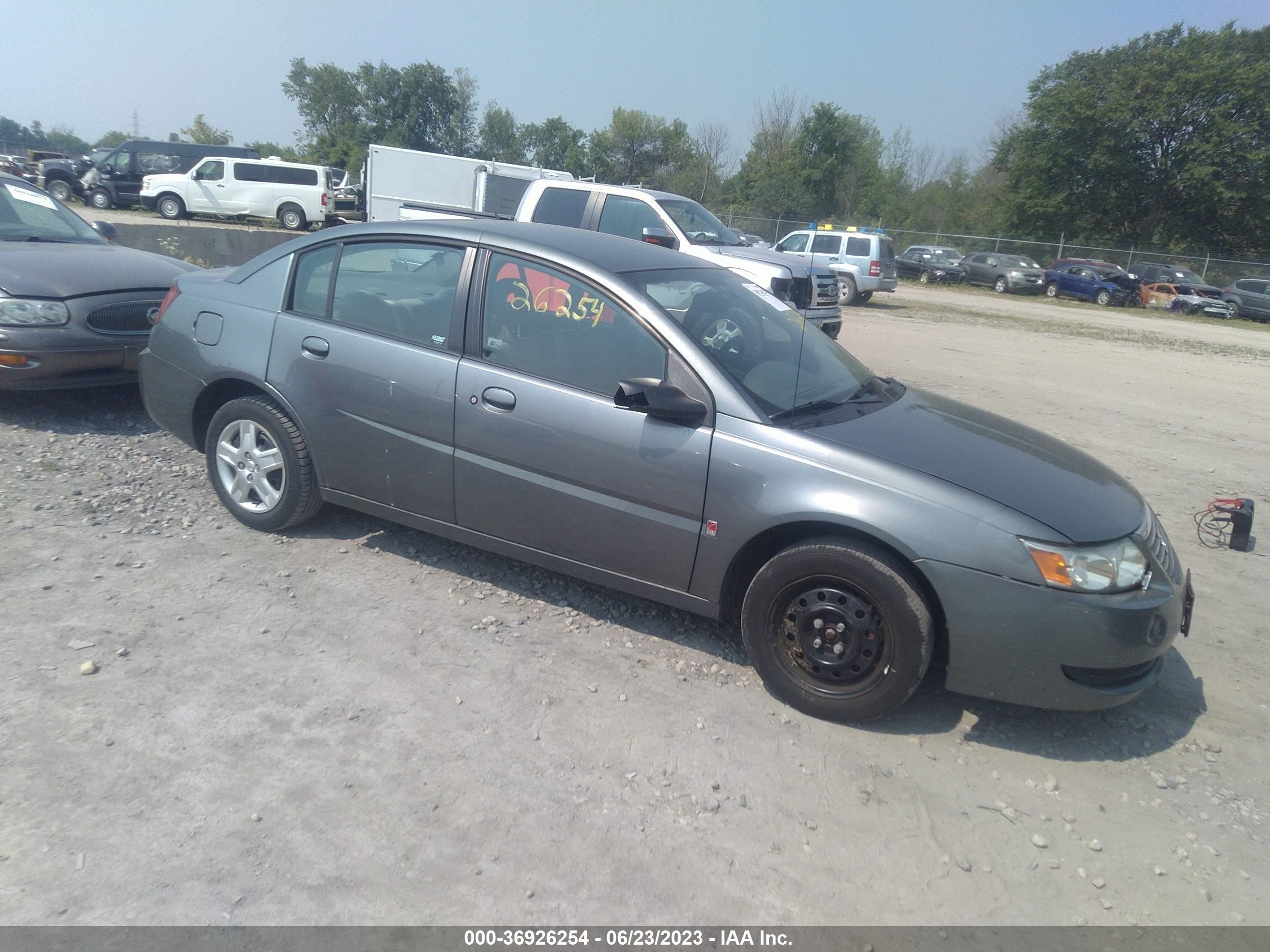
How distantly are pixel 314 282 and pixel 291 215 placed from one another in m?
25.7

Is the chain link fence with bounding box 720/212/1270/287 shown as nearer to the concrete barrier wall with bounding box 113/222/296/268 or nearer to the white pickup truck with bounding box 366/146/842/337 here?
the white pickup truck with bounding box 366/146/842/337

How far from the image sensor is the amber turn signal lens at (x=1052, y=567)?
3215 mm

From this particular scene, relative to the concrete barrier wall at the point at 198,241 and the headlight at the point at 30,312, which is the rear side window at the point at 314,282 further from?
the concrete barrier wall at the point at 198,241

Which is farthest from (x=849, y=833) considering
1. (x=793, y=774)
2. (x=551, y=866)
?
(x=551, y=866)

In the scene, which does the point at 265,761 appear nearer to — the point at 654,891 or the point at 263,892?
the point at 263,892

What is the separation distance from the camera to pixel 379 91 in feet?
259

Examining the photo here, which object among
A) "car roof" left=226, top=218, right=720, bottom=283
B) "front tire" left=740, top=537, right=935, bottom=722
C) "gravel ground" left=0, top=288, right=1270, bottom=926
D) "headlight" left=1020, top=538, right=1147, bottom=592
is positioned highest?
"car roof" left=226, top=218, right=720, bottom=283

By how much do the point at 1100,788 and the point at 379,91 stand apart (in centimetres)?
8687

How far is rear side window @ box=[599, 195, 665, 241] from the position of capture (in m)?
11.9

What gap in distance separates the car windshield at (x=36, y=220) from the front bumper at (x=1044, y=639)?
7.20m

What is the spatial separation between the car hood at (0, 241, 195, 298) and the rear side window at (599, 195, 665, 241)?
602 centimetres

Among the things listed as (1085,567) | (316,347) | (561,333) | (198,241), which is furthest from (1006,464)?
(198,241)

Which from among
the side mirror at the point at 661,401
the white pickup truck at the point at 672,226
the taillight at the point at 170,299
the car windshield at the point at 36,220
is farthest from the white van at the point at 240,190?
the side mirror at the point at 661,401

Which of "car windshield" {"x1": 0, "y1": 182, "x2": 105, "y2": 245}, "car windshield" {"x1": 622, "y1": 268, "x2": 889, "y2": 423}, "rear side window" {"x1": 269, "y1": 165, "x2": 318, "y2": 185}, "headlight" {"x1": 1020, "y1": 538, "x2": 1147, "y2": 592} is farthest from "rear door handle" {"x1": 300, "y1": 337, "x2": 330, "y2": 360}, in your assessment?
"rear side window" {"x1": 269, "y1": 165, "x2": 318, "y2": 185}
